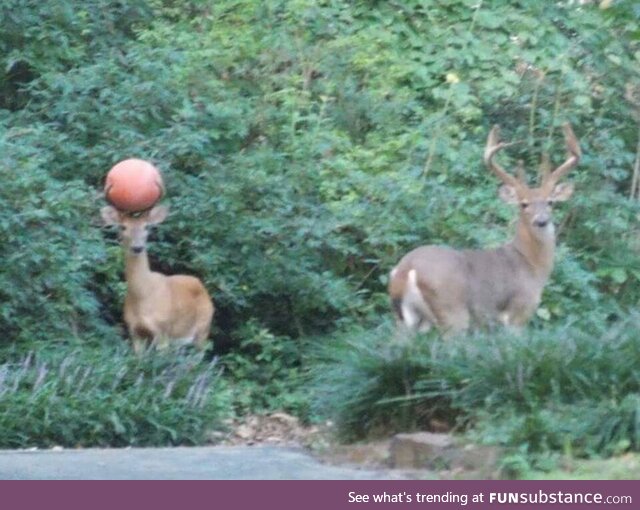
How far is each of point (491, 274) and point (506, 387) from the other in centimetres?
414

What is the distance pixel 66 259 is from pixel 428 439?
4.66 m

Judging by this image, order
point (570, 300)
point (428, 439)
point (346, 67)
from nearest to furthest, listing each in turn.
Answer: point (428, 439) < point (570, 300) < point (346, 67)

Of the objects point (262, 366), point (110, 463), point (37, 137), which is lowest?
point (262, 366)

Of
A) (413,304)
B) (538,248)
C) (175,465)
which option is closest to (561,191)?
(538,248)

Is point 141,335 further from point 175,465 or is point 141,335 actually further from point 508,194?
point 175,465

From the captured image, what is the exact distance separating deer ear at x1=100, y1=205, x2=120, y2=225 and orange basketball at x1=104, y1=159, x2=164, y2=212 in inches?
5.8

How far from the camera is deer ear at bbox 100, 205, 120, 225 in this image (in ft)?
42.5

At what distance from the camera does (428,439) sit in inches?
348

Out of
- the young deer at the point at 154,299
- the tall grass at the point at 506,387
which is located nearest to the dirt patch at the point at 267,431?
the young deer at the point at 154,299

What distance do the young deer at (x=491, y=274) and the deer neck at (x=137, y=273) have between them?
2023 mm

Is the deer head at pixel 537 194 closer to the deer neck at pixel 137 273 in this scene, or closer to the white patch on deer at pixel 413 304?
the white patch on deer at pixel 413 304

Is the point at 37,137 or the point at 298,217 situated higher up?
the point at 37,137

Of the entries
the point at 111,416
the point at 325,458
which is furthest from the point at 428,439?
the point at 111,416
